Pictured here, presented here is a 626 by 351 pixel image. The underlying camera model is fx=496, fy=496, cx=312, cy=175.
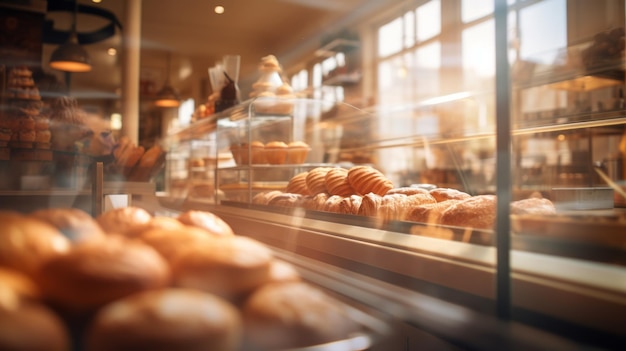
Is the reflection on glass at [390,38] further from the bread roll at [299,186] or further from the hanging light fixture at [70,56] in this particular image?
the bread roll at [299,186]

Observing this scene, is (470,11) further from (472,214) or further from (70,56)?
(472,214)

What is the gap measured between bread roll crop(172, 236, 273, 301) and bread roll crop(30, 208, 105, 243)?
11cm

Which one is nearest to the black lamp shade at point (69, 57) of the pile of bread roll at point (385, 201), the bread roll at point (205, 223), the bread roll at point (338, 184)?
the pile of bread roll at point (385, 201)

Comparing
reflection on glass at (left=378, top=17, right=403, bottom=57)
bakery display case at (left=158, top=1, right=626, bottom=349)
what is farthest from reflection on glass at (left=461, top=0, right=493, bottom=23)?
bakery display case at (left=158, top=1, right=626, bottom=349)

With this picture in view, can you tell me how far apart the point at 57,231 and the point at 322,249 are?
0.77 metres

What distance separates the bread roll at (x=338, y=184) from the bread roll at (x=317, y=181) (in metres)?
0.02

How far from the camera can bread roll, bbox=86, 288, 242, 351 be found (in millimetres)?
399

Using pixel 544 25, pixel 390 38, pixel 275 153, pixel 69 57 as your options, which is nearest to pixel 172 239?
pixel 275 153

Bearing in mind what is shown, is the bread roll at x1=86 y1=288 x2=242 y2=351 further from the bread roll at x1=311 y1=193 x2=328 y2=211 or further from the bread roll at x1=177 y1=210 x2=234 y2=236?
the bread roll at x1=311 y1=193 x2=328 y2=211

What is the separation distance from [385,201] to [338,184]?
0.38 metres

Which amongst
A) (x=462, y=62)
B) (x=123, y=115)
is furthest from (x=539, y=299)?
(x=462, y=62)

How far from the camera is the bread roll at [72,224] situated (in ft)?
1.80

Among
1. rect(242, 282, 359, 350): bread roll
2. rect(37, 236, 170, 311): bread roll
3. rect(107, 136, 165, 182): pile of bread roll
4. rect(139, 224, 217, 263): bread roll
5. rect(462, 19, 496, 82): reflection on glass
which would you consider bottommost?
rect(242, 282, 359, 350): bread roll

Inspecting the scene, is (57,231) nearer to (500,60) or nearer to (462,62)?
(500,60)
